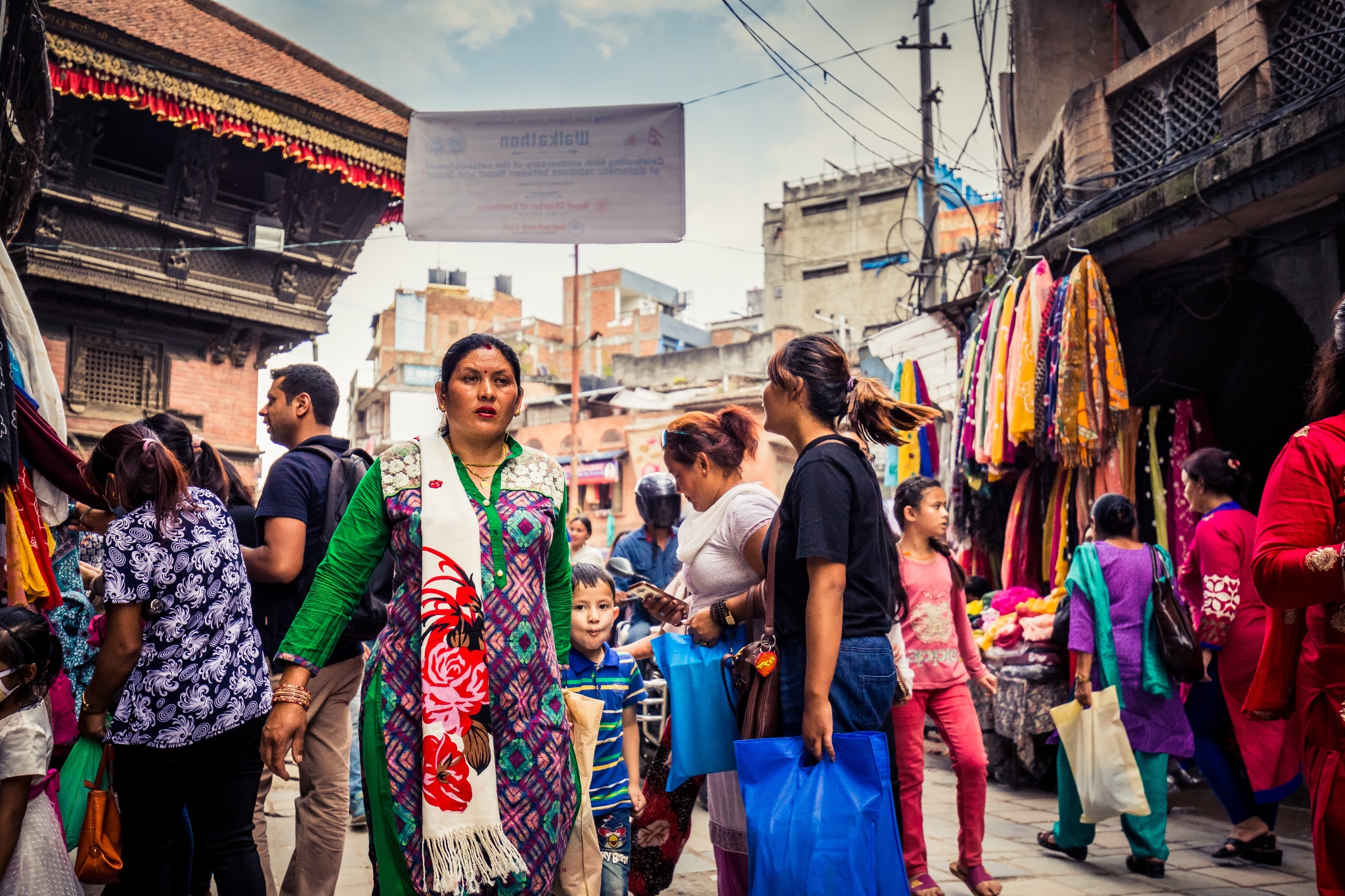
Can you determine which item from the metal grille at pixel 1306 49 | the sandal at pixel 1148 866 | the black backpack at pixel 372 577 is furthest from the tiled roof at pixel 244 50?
the sandal at pixel 1148 866

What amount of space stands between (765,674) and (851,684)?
0.25 m

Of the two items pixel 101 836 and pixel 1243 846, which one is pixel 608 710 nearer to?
pixel 101 836

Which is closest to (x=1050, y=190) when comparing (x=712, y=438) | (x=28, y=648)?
(x=712, y=438)

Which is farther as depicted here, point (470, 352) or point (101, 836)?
point (101, 836)

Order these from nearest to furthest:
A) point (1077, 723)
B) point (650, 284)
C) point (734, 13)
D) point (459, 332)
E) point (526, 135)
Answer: point (1077, 723), point (526, 135), point (734, 13), point (459, 332), point (650, 284)

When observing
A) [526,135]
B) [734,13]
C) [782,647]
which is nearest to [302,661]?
[782,647]

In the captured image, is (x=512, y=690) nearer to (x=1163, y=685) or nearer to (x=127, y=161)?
(x=1163, y=685)

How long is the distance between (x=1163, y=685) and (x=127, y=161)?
45.0ft

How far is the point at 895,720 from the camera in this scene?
416cm

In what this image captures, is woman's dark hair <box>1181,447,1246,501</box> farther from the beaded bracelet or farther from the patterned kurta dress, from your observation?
the beaded bracelet

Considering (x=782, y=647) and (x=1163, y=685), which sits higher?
(x=782, y=647)

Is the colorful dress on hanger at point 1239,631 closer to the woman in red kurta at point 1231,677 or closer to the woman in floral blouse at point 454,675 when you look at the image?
the woman in red kurta at point 1231,677

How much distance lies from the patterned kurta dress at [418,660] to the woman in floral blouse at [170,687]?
72cm

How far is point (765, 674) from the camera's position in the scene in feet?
8.68
